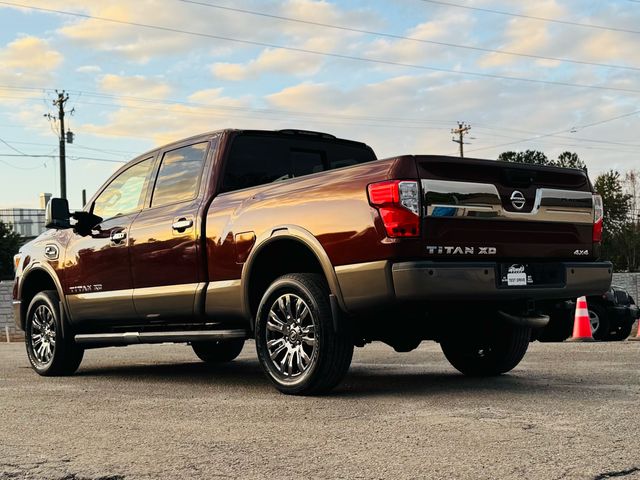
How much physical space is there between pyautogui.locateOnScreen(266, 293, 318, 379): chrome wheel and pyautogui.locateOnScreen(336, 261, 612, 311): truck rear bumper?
44cm

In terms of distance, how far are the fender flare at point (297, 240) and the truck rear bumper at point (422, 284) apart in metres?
0.07

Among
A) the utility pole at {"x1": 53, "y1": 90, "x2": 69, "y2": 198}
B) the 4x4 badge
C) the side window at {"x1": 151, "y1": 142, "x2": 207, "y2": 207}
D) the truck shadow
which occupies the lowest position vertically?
the truck shadow

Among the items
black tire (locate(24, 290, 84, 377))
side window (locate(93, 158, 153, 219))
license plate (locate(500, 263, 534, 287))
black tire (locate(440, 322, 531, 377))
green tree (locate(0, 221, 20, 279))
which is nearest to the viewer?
license plate (locate(500, 263, 534, 287))

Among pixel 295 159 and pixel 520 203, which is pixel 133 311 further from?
pixel 520 203

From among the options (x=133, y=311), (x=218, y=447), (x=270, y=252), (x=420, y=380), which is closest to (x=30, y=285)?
(x=133, y=311)

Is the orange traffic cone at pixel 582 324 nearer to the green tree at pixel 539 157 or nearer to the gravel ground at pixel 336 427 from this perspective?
the gravel ground at pixel 336 427

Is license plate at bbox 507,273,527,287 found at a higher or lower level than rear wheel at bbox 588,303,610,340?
higher

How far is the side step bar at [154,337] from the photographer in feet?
22.1

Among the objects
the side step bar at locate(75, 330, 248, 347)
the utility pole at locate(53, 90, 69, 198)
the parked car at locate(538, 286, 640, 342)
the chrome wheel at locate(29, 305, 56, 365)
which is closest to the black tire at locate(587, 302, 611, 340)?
the parked car at locate(538, 286, 640, 342)

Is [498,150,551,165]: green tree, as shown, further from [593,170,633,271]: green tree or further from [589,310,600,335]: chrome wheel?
[589,310,600,335]: chrome wheel

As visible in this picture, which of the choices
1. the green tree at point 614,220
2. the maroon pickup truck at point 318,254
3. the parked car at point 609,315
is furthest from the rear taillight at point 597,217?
the green tree at point 614,220

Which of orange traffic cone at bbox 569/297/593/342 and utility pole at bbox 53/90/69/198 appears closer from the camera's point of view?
orange traffic cone at bbox 569/297/593/342

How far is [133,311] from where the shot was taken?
24.8ft

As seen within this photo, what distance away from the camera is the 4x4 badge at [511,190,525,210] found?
5.94 metres
